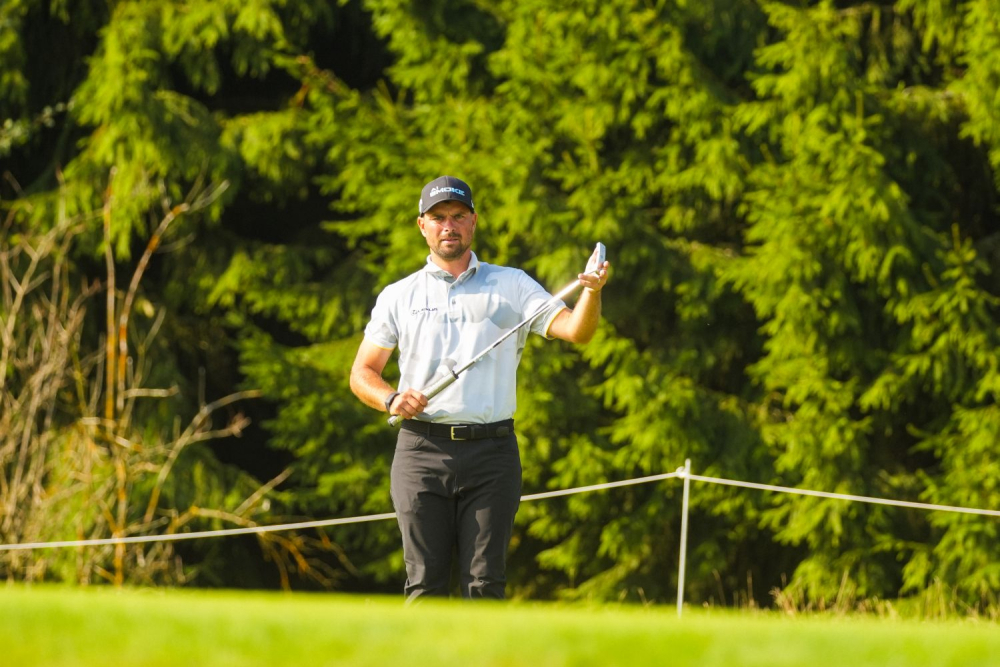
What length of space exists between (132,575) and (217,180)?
2955mm

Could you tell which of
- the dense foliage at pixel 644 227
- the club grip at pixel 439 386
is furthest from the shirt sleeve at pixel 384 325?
the dense foliage at pixel 644 227

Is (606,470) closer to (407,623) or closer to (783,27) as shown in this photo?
(783,27)

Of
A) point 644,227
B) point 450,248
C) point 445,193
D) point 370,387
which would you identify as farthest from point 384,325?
point 644,227

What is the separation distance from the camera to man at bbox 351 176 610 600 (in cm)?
473

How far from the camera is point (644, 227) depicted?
31.3 ft

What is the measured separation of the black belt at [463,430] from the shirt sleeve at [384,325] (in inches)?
16.2

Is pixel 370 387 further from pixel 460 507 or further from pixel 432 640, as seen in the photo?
pixel 432 640

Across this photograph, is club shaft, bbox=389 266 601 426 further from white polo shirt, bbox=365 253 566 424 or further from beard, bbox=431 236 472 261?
beard, bbox=431 236 472 261

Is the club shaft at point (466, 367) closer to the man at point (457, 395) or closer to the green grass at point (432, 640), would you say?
the man at point (457, 395)

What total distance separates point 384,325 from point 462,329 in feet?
1.12

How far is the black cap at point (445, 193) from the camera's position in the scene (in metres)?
4.89

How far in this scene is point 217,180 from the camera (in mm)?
10078

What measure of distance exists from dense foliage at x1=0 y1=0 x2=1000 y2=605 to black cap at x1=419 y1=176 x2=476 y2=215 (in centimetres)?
430

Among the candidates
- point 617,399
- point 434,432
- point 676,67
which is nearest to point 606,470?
point 617,399
